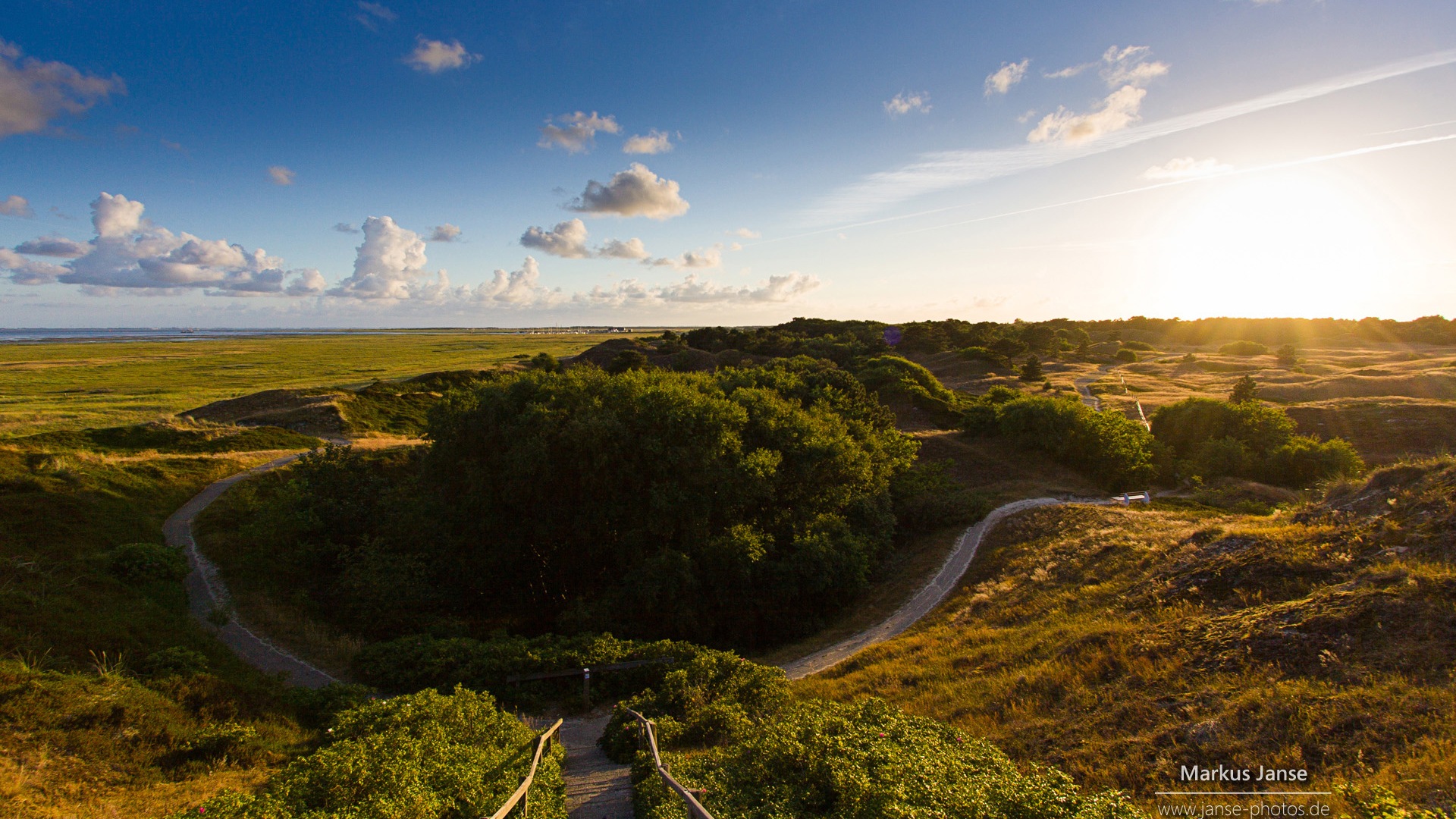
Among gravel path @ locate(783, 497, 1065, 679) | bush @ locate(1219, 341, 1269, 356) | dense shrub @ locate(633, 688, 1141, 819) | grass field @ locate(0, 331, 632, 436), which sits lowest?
gravel path @ locate(783, 497, 1065, 679)

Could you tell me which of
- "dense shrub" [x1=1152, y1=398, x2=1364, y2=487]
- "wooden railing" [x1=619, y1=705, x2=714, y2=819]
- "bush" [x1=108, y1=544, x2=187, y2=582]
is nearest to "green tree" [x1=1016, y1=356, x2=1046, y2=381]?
"dense shrub" [x1=1152, y1=398, x2=1364, y2=487]

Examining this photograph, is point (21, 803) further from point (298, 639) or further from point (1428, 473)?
point (1428, 473)

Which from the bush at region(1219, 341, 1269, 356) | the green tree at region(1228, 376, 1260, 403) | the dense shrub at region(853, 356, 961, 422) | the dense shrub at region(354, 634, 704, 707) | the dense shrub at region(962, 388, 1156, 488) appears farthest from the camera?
the bush at region(1219, 341, 1269, 356)

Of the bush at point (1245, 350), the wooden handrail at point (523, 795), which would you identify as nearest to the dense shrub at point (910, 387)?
the wooden handrail at point (523, 795)

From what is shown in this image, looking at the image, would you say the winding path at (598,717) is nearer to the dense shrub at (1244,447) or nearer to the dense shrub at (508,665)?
the dense shrub at (508,665)

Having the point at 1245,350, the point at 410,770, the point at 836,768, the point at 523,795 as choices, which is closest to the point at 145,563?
the point at 410,770

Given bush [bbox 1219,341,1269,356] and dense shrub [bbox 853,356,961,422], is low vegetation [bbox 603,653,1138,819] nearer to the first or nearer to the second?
dense shrub [bbox 853,356,961,422]
